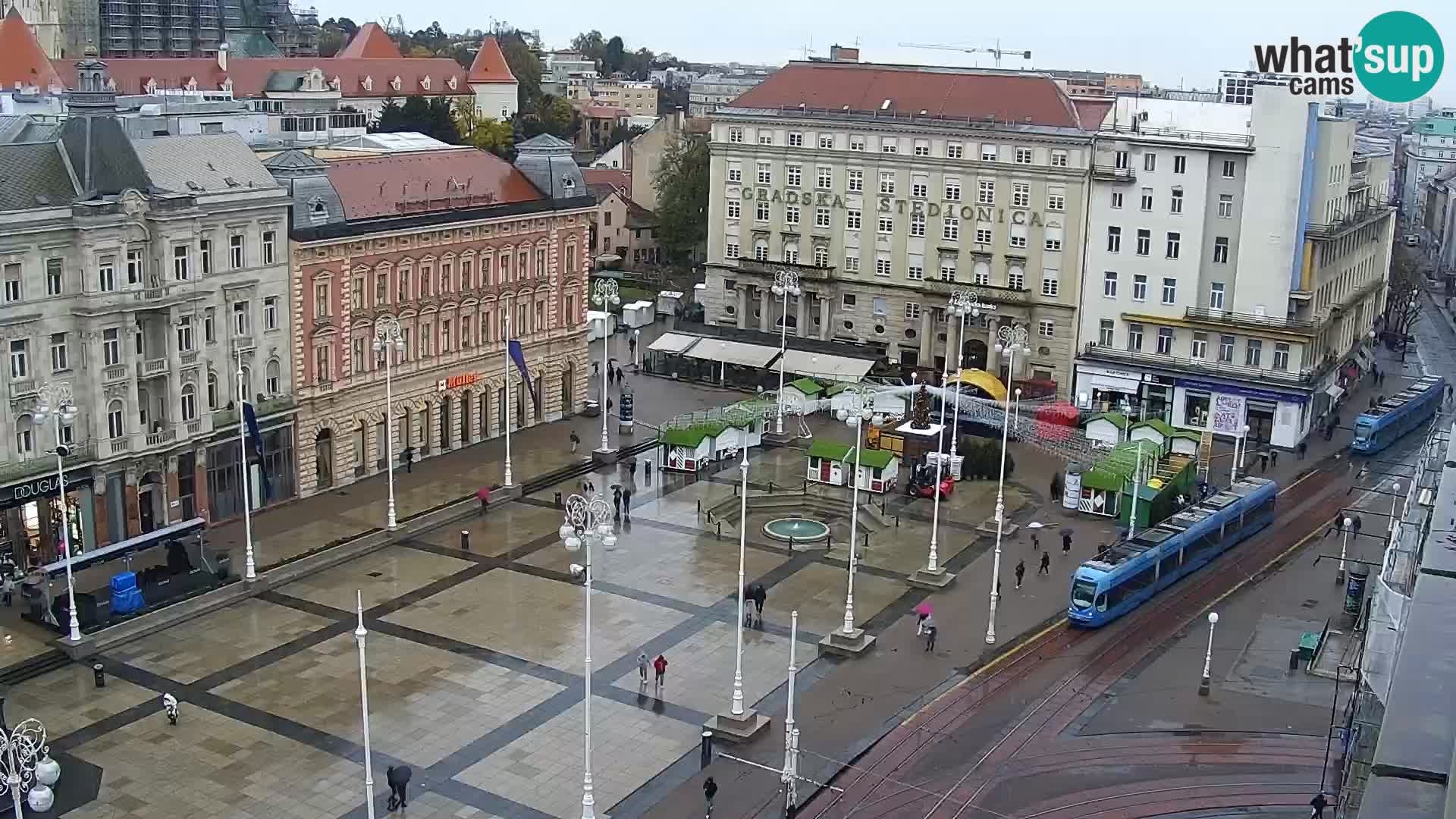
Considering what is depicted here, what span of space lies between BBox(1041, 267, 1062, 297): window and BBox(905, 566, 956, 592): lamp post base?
35384 mm

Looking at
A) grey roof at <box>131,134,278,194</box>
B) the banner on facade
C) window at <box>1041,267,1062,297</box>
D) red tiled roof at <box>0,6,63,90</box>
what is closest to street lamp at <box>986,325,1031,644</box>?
window at <box>1041,267,1062,297</box>

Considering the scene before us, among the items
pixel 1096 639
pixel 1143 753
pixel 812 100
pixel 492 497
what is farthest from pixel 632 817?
pixel 812 100

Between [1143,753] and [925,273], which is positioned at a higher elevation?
[925,273]

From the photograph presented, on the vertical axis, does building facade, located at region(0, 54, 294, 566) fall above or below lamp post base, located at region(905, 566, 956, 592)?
above

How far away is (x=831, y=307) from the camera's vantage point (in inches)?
3880

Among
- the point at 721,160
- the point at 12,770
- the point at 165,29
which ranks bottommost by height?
the point at 12,770

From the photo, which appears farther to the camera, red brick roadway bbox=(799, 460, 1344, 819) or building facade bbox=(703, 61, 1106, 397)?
building facade bbox=(703, 61, 1106, 397)

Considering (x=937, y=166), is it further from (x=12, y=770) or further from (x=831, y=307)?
(x=12, y=770)

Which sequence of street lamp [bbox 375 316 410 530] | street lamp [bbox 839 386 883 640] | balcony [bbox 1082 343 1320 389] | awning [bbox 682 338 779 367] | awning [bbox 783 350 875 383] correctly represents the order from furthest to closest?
awning [bbox 682 338 779 367] → awning [bbox 783 350 875 383] → balcony [bbox 1082 343 1320 389] → street lamp [bbox 375 316 410 530] → street lamp [bbox 839 386 883 640]

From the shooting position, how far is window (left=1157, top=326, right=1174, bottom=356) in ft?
283

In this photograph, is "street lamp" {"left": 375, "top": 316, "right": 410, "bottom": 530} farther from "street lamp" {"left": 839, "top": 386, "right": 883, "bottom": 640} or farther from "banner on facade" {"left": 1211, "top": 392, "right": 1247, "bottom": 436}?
"banner on facade" {"left": 1211, "top": 392, "right": 1247, "bottom": 436}

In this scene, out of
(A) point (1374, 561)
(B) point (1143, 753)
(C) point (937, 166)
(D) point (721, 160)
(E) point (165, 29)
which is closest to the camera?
(B) point (1143, 753)

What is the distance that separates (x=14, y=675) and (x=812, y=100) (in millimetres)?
65326

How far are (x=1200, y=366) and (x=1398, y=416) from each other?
11.7 meters
